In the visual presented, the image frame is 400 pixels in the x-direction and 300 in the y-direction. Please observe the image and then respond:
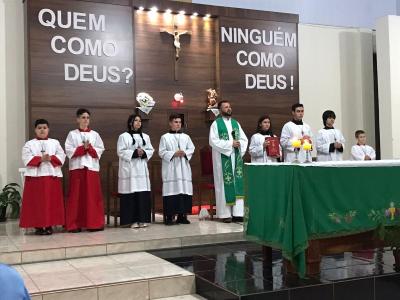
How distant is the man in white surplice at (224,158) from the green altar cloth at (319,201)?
2308 millimetres

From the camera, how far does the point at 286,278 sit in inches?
176

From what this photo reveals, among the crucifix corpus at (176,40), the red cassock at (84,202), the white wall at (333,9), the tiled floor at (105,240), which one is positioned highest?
the white wall at (333,9)

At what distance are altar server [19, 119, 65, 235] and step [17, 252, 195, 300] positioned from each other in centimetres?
125

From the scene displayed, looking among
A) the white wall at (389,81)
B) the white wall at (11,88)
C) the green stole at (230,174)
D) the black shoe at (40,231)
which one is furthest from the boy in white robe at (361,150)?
the white wall at (11,88)

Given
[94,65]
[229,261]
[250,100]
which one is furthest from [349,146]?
Result: [229,261]

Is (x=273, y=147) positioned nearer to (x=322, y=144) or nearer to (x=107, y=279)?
(x=322, y=144)

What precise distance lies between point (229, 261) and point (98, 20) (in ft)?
16.2

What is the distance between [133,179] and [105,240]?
1218 millimetres

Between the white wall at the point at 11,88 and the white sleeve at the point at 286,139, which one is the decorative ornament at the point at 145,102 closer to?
the white wall at the point at 11,88

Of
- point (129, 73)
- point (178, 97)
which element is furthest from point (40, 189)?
point (178, 97)

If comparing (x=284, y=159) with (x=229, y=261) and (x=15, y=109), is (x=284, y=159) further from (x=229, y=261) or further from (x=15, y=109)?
(x=15, y=109)

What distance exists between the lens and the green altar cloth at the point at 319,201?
4.34 m

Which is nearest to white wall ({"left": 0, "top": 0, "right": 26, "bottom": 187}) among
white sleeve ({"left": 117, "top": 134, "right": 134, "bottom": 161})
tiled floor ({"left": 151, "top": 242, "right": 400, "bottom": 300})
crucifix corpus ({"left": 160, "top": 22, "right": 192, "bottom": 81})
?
white sleeve ({"left": 117, "top": 134, "right": 134, "bottom": 161})

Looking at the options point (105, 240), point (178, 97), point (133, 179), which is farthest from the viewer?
point (178, 97)
